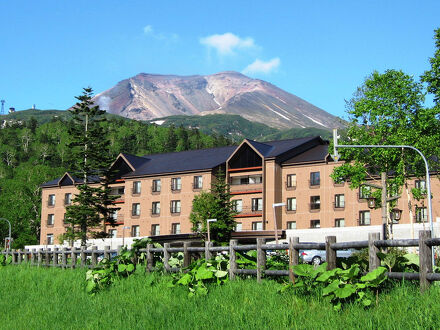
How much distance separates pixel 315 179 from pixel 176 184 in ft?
58.9

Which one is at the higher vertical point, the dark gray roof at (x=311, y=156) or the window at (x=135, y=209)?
the dark gray roof at (x=311, y=156)

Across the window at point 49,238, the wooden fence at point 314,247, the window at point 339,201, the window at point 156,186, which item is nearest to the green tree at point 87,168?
the window at point 156,186

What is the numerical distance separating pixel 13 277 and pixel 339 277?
49.9 feet

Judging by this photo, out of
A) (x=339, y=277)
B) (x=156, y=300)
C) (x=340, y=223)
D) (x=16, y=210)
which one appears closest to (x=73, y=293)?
(x=156, y=300)

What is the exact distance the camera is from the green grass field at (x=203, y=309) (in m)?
8.80

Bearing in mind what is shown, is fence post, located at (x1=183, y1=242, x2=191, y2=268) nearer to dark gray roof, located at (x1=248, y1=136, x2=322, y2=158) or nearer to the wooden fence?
the wooden fence

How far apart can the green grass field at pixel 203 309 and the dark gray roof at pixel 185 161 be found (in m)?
55.0

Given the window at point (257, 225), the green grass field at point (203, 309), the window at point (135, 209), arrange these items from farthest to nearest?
the window at point (135, 209)
the window at point (257, 225)
the green grass field at point (203, 309)

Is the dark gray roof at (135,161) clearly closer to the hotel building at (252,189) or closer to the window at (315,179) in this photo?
the hotel building at (252,189)

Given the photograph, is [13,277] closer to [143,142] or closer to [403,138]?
[403,138]

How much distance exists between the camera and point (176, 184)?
72312 millimetres

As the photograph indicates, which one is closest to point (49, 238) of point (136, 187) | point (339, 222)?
point (136, 187)

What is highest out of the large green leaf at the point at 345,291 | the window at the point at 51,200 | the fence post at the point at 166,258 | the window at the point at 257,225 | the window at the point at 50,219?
the window at the point at 51,200

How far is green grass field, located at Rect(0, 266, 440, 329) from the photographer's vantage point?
28.9 feet
